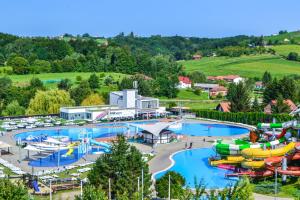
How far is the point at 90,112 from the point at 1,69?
4234 centimetres

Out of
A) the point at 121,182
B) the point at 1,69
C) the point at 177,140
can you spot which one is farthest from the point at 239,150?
the point at 1,69

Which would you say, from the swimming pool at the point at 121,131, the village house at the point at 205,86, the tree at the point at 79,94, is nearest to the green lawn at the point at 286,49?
the village house at the point at 205,86

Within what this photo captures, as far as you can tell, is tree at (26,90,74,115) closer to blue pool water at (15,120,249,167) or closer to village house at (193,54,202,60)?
blue pool water at (15,120,249,167)

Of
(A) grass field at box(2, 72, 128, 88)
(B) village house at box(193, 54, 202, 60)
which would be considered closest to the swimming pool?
(A) grass field at box(2, 72, 128, 88)

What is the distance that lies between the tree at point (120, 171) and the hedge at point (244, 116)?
106 feet

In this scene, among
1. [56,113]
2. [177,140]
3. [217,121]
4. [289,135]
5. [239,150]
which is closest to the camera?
[239,150]

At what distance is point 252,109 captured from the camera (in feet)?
206

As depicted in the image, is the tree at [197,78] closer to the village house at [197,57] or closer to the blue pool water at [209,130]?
the blue pool water at [209,130]

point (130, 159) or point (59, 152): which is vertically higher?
point (130, 159)

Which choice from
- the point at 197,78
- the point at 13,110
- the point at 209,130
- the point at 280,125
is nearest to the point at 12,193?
the point at 280,125

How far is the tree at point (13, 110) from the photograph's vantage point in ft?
217

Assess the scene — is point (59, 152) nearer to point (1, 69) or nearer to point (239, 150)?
point (239, 150)

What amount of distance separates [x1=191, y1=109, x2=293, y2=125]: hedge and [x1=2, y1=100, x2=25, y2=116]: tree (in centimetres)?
2356

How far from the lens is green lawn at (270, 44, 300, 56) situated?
5399 inches
